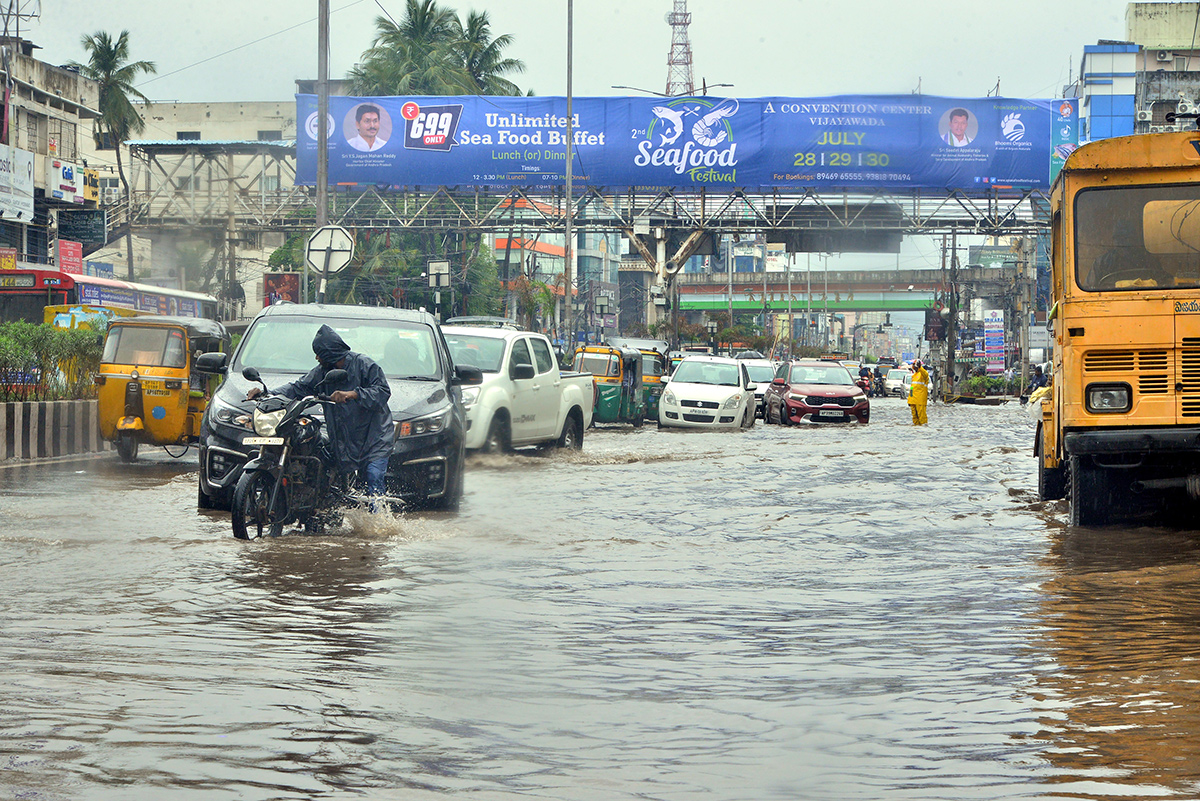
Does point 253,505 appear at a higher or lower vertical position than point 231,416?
lower

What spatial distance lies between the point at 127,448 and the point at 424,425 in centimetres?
785

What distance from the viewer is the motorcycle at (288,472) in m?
9.30

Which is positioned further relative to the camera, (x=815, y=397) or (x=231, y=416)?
(x=815, y=397)

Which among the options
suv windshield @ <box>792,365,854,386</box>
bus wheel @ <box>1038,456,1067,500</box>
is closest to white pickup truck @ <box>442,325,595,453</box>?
bus wheel @ <box>1038,456,1067,500</box>

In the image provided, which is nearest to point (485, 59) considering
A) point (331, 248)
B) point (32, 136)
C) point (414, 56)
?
point (414, 56)

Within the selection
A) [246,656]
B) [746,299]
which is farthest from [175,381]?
[746,299]

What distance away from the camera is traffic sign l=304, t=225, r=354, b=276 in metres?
18.7

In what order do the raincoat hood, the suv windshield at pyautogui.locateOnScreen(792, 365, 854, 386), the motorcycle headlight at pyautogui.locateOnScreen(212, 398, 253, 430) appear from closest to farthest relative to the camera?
1. the raincoat hood
2. the motorcycle headlight at pyautogui.locateOnScreen(212, 398, 253, 430)
3. the suv windshield at pyautogui.locateOnScreen(792, 365, 854, 386)

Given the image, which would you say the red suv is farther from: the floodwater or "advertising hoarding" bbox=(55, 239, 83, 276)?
"advertising hoarding" bbox=(55, 239, 83, 276)

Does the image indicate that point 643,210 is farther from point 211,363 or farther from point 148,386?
point 211,363

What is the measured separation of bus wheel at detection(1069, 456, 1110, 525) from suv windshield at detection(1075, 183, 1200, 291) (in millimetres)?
1445

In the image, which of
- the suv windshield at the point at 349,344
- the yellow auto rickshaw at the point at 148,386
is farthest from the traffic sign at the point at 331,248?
the suv windshield at the point at 349,344

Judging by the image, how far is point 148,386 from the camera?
1702 cm

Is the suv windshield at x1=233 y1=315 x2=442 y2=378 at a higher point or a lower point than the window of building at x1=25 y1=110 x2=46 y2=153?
lower
